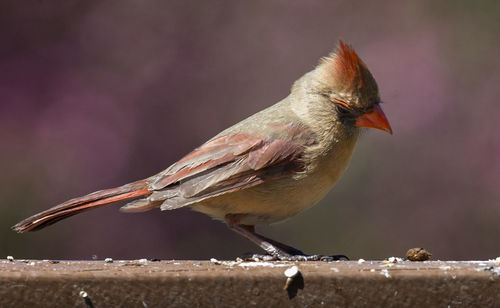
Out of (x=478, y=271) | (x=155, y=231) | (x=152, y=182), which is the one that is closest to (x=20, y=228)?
(x=152, y=182)

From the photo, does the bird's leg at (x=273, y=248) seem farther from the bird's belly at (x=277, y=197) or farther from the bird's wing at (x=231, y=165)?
the bird's wing at (x=231, y=165)

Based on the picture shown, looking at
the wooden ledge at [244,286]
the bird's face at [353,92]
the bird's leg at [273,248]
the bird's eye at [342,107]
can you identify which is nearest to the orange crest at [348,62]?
the bird's face at [353,92]

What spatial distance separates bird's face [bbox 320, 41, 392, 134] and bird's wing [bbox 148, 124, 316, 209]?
0.60 feet

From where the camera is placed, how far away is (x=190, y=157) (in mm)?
3445

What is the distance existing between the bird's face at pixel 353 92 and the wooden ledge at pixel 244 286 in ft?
3.67

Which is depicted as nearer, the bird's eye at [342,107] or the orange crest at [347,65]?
the orange crest at [347,65]

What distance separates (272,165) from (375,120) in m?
0.46

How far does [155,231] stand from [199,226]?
0.24 metres

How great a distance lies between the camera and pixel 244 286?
2381 mm

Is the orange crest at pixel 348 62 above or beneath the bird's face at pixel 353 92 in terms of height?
above

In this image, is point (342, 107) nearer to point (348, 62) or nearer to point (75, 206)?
point (348, 62)

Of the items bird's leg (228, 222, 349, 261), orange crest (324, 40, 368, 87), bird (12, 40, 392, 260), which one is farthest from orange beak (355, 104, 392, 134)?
bird's leg (228, 222, 349, 261)

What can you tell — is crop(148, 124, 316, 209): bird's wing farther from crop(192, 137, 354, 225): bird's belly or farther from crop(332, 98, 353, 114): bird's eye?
crop(332, 98, 353, 114): bird's eye

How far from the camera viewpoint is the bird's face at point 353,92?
345cm
